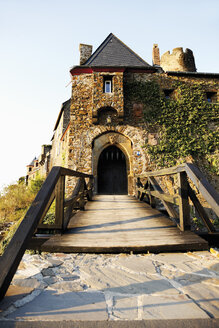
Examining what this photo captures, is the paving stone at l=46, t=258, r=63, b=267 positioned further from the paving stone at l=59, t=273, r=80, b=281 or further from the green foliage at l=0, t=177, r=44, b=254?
the green foliage at l=0, t=177, r=44, b=254

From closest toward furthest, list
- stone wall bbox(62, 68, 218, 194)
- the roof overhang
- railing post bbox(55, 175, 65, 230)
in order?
1. railing post bbox(55, 175, 65, 230)
2. stone wall bbox(62, 68, 218, 194)
3. the roof overhang

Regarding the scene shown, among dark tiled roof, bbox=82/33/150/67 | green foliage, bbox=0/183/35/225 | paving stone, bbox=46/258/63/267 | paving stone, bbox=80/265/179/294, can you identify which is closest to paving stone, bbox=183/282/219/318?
paving stone, bbox=80/265/179/294

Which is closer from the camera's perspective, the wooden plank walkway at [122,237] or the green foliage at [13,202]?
the wooden plank walkway at [122,237]

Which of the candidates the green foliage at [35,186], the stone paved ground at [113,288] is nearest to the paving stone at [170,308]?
the stone paved ground at [113,288]

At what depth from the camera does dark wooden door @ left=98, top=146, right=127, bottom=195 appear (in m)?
9.19

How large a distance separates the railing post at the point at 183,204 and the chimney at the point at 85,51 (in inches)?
358

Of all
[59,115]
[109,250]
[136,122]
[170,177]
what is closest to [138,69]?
[136,122]

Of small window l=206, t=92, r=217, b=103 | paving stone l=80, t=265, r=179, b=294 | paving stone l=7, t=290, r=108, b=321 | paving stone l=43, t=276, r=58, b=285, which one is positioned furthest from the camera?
small window l=206, t=92, r=217, b=103

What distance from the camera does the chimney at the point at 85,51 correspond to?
929 cm

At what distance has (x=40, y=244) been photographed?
7.13ft

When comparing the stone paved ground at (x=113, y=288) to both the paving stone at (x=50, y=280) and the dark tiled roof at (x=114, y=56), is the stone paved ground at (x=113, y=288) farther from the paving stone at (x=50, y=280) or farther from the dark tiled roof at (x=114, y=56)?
the dark tiled roof at (x=114, y=56)

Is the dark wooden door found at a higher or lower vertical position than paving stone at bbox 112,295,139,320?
higher

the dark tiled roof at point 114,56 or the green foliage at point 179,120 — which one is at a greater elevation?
the dark tiled roof at point 114,56

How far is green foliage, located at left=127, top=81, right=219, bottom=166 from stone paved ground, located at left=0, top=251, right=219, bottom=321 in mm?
6967
